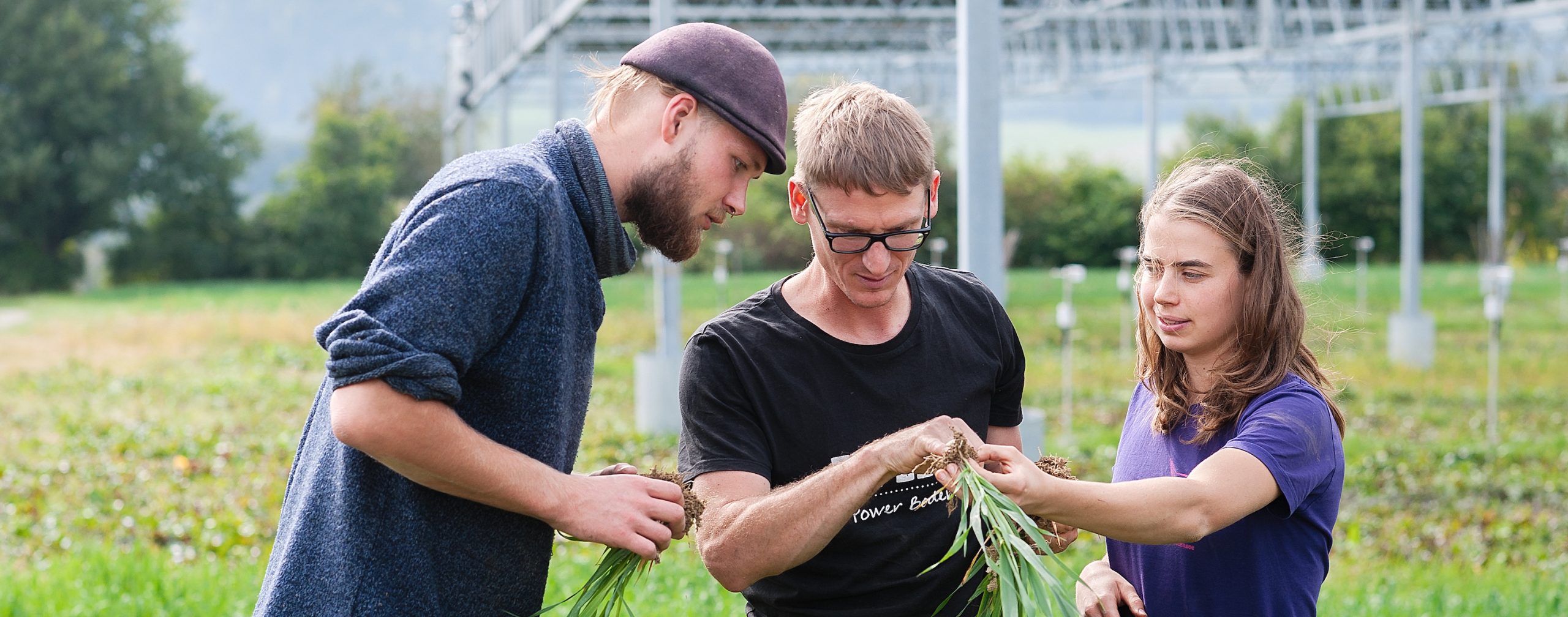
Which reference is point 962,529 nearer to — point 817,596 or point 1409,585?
point 817,596

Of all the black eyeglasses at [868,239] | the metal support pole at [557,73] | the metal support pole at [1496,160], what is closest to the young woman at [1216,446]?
Answer: the black eyeglasses at [868,239]

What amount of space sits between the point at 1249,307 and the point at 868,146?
0.65m

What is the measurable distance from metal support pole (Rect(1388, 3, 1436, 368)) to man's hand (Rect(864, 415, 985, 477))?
12.2 m

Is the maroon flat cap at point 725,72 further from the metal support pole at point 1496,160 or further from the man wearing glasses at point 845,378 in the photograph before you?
the metal support pole at point 1496,160

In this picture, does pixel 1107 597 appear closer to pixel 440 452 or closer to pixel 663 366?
pixel 440 452

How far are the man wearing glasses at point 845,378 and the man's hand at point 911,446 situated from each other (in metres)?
0.23

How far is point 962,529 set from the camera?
1.74 metres

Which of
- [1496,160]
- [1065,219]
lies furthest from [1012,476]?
[1065,219]

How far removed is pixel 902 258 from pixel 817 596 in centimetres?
58

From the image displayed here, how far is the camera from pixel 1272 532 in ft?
5.99

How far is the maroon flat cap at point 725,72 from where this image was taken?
1774 millimetres

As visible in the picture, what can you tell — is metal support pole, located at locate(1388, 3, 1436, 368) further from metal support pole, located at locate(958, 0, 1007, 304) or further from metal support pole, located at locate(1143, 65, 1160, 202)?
metal support pole, located at locate(958, 0, 1007, 304)

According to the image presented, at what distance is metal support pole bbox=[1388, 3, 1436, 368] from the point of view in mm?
12312

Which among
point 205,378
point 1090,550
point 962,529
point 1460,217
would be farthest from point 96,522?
point 1460,217
